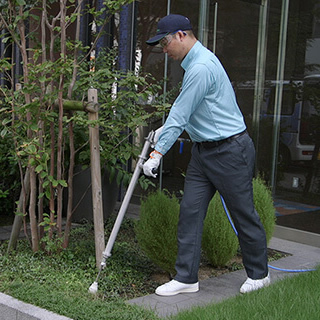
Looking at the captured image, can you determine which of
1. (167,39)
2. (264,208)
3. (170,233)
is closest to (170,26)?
(167,39)

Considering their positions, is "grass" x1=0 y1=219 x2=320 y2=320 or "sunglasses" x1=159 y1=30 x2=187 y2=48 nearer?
"grass" x1=0 y1=219 x2=320 y2=320

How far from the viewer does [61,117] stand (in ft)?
15.2

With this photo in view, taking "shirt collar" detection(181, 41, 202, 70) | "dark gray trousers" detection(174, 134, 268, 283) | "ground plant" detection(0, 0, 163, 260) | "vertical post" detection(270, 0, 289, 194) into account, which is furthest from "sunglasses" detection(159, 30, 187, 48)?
"vertical post" detection(270, 0, 289, 194)

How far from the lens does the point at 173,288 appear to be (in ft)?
13.7

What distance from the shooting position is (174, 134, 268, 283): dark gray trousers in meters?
4.12

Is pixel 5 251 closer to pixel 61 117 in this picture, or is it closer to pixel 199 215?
pixel 61 117

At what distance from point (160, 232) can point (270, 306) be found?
1.14 meters

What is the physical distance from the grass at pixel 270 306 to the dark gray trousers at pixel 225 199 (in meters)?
0.30

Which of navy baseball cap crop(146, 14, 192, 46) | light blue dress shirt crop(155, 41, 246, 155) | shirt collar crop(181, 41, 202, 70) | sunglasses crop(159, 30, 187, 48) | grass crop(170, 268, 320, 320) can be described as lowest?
grass crop(170, 268, 320, 320)

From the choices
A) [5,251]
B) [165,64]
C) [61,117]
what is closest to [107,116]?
[61,117]

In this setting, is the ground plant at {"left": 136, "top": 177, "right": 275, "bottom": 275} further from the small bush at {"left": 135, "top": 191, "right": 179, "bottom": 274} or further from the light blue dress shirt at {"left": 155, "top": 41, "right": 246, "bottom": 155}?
the light blue dress shirt at {"left": 155, "top": 41, "right": 246, "bottom": 155}

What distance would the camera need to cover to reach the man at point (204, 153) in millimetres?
3959

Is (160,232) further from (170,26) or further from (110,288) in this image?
(170,26)

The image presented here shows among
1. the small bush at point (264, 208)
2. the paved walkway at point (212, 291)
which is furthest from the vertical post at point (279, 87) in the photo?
the small bush at point (264, 208)
